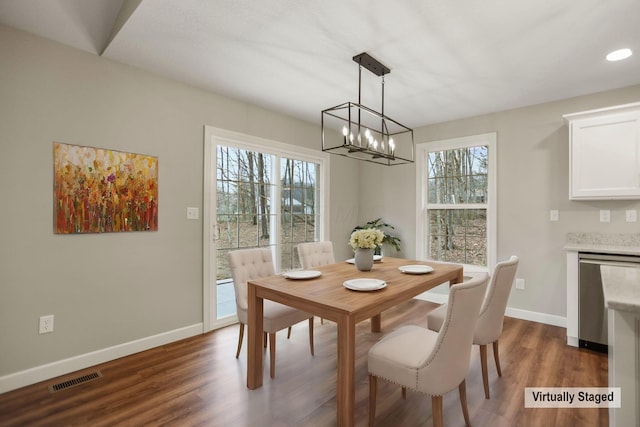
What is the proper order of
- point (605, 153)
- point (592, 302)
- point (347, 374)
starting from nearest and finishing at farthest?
point (347, 374) → point (592, 302) → point (605, 153)

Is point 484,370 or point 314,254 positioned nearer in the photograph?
point 484,370

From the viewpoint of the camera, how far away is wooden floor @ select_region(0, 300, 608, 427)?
5.98 feet

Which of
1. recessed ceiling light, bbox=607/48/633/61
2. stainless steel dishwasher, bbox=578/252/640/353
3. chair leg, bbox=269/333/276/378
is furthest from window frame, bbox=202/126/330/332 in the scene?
stainless steel dishwasher, bbox=578/252/640/353

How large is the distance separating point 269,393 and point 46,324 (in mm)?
1696

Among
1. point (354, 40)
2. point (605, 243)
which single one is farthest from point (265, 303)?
point (605, 243)

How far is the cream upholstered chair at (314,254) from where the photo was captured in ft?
10.3

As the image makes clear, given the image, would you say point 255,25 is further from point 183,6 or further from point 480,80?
point 480,80

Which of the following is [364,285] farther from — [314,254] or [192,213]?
[192,213]

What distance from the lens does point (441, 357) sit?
58.2 inches

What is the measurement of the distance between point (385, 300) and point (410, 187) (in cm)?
301

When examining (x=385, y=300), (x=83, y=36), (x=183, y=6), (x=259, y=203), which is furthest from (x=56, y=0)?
(x=385, y=300)

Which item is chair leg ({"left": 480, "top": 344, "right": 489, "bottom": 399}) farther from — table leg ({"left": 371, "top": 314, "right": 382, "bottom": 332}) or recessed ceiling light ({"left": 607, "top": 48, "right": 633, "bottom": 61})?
recessed ceiling light ({"left": 607, "top": 48, "right": 633, "bottom": 61})

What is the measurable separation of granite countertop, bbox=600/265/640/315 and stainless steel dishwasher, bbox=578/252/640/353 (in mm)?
1472

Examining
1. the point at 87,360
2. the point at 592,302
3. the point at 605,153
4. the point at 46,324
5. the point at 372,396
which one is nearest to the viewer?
the point at 372,396
